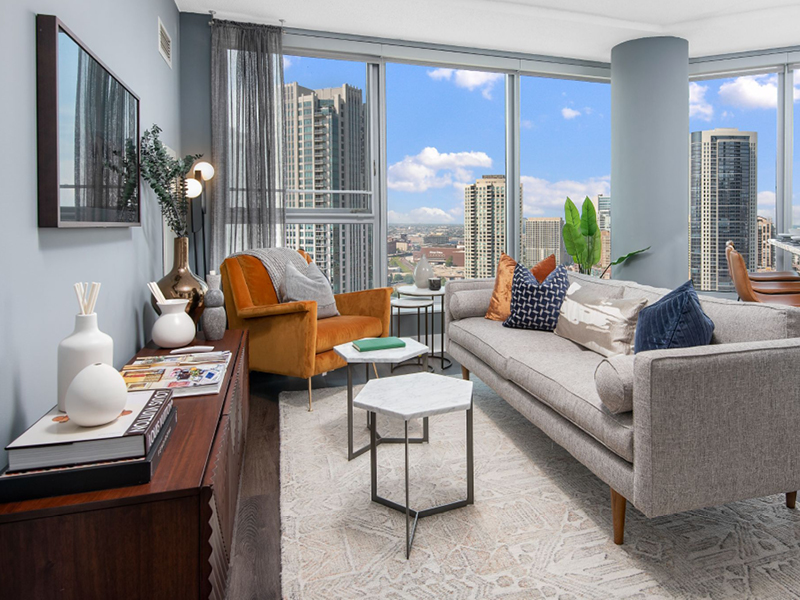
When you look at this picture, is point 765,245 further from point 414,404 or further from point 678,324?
point 414,404

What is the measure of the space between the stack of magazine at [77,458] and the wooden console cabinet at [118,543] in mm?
25

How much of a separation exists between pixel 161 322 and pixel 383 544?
1.44 meters

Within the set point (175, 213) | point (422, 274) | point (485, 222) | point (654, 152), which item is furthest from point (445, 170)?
point (175, 213)

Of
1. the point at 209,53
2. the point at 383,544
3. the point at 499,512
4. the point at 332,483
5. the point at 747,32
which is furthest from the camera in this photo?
the point at 747,32

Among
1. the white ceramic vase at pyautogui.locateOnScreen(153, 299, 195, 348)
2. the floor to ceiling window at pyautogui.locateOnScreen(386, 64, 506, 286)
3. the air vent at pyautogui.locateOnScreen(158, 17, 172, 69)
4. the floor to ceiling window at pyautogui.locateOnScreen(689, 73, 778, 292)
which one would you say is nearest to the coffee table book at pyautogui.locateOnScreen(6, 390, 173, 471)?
the white ceramic vase at pyautogui.locateOnScreen(153, 299, 195, 348)

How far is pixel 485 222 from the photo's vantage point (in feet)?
17.3

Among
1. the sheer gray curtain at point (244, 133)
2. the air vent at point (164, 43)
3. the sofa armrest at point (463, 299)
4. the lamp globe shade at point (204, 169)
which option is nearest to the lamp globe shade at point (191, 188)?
the lamp globe shade at point (204, 169)

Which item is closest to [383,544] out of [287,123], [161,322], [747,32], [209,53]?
[161,322]

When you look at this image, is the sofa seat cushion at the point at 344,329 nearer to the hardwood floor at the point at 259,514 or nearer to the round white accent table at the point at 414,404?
the hardwood floor at the point at 259,514

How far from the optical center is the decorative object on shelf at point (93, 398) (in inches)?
48.8

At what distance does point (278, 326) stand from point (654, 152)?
3740 millimetres

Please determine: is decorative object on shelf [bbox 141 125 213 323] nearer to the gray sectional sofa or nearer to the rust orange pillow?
the rust orange pillow

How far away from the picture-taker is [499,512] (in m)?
1.94

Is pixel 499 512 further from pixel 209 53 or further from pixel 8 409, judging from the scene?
pixel 209 53
